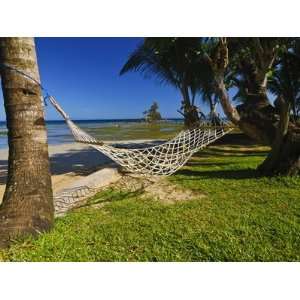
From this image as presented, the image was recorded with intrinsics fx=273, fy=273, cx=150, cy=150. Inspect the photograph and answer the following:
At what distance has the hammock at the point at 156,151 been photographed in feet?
7.10

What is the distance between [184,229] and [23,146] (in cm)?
110

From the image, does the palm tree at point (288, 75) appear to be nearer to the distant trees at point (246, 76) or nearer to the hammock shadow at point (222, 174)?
the distant trees at point (246, 76)

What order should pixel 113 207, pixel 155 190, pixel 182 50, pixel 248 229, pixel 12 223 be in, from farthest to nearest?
pixel 182 50 → pixel 155 190 → pixel 113 207 → pixel 248 229 → pixel 12 223

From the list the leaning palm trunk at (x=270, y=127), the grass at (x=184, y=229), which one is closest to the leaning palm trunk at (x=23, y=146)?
the grass at (x=184, y=229)

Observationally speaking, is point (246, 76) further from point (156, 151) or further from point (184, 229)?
point (184, 229)

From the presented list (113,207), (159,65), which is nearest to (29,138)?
(113,207)

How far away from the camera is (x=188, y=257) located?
56.6 inches

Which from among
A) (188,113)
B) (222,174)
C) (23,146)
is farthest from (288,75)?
(23,146)

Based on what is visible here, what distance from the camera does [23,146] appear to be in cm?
159

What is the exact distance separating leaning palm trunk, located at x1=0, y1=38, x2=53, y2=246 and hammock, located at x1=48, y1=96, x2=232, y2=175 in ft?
1.10

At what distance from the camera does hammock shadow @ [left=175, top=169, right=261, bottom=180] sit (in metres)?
2.95
